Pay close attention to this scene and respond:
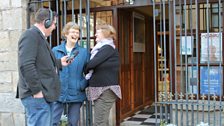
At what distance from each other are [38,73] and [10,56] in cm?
225

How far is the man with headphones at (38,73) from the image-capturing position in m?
3.58

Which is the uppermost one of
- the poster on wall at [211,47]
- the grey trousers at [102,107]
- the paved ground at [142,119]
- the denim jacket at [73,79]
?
the poster on wall at [211,47]

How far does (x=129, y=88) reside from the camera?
23.9 feet

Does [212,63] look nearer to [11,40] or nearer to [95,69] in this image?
[95,69]

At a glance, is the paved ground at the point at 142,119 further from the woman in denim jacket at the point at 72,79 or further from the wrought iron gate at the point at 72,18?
the woman in denim jacket at the point at 72,79

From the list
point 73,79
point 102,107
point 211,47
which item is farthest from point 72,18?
point 211,47

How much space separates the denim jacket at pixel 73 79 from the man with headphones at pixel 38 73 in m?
0.68

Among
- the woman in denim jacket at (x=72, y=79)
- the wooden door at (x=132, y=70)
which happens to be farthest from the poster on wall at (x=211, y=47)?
the woman in denim jacket at (x=72, y=79)

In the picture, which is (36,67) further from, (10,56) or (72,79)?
(10,56)

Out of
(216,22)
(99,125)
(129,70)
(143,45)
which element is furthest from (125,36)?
(99,125)

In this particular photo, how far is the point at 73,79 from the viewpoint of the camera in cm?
462

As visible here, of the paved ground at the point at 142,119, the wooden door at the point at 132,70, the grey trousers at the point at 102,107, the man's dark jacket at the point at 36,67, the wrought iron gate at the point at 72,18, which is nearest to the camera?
the man's dark jacket at the point at 36,67

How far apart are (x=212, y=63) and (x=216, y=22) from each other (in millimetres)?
653

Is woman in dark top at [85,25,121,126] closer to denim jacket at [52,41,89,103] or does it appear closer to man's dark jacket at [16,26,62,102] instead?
denim jacket at [52,41,89,103]
